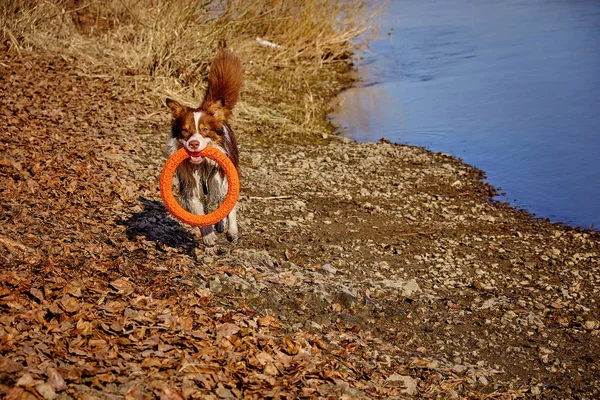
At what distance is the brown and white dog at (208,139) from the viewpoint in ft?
20.7

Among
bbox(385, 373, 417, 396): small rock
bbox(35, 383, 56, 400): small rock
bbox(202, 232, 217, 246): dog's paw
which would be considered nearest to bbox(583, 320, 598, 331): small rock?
bbox(385, 373, 417, 396): small rock

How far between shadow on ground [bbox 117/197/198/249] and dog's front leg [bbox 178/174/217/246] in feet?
0.82

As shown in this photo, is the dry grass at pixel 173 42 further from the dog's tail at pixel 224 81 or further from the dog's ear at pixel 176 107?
the dog's ear at pixel 176 107

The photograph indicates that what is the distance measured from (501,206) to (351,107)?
7.44 m

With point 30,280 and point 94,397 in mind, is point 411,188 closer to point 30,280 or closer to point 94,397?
point 30,280

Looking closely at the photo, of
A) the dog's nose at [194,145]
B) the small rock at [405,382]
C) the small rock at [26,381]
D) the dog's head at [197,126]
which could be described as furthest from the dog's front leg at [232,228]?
the small rock at [26,381]

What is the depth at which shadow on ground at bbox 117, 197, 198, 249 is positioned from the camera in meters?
7.18

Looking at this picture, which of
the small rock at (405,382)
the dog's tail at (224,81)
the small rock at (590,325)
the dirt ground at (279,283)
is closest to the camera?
the dirt ground at (279,283)

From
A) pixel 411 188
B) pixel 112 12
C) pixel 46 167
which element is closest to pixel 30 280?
pixel 46 167

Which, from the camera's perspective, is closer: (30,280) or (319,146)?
(30,280)

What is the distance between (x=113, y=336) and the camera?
4.64 m

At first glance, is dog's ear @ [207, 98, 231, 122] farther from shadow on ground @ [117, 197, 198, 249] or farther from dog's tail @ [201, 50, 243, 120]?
shadow on ground @ [117, 197, 198, 249]

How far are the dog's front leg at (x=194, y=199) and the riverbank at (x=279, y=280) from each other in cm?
16

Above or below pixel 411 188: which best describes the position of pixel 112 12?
above
